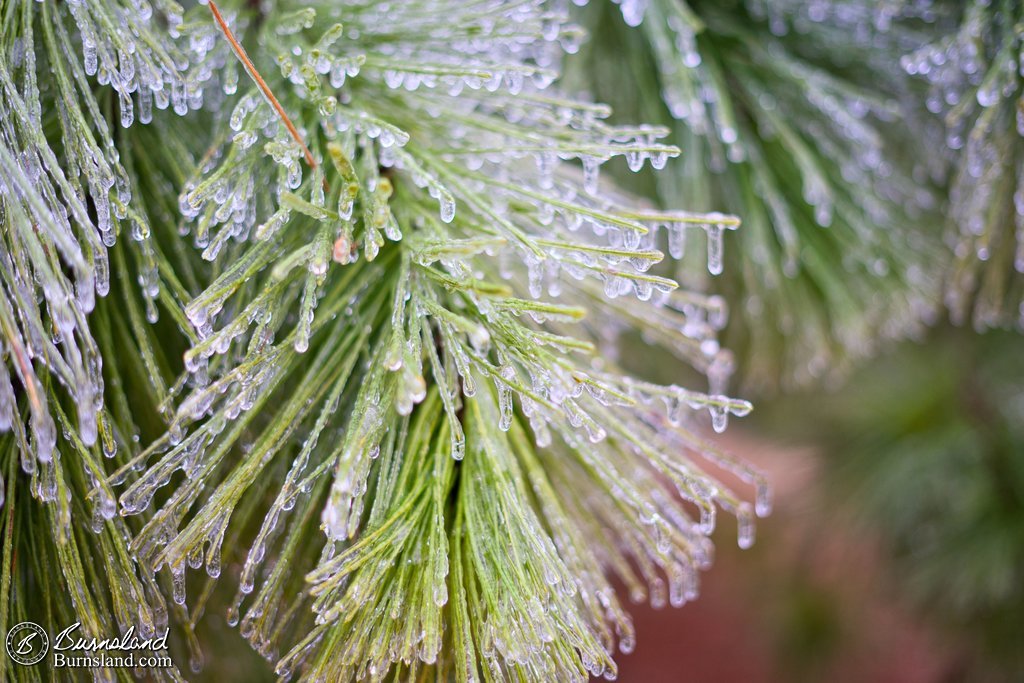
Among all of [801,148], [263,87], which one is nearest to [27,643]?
[263,87]

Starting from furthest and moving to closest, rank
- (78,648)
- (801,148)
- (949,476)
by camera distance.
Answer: (949,476) → (801,148) → (78,648)

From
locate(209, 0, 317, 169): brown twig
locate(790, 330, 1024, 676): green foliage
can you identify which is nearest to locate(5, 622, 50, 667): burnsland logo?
locate(209, 0, 317, 169): brown twig

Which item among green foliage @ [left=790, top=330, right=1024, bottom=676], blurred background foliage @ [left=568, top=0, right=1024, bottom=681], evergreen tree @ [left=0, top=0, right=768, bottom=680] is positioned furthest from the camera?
green foliage @ [left=790, top=330, right=1024, bottom=676]

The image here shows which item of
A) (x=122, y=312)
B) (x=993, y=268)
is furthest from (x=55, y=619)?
(x=993, y=268)

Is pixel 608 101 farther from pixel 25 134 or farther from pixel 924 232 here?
pixel 25 134

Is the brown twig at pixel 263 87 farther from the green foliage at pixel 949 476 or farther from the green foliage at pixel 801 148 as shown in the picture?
the green foliage at pixel 949 476

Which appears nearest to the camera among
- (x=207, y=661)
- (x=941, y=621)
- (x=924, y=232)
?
(x=207, y=661)

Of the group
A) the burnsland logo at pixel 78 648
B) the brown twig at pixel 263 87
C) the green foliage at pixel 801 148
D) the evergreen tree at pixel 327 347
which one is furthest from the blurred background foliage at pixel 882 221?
the burnsland logo at pixel 78 648

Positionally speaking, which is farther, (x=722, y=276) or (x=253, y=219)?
(x=722, y=276)

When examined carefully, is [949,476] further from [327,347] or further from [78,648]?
[78,648]

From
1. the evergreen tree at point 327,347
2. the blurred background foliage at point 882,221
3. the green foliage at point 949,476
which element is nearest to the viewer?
the evergreen tree at point 327,347

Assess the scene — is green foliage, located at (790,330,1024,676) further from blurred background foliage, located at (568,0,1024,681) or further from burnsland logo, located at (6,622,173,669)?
burnsland logo, located at (6,622,173,669)
